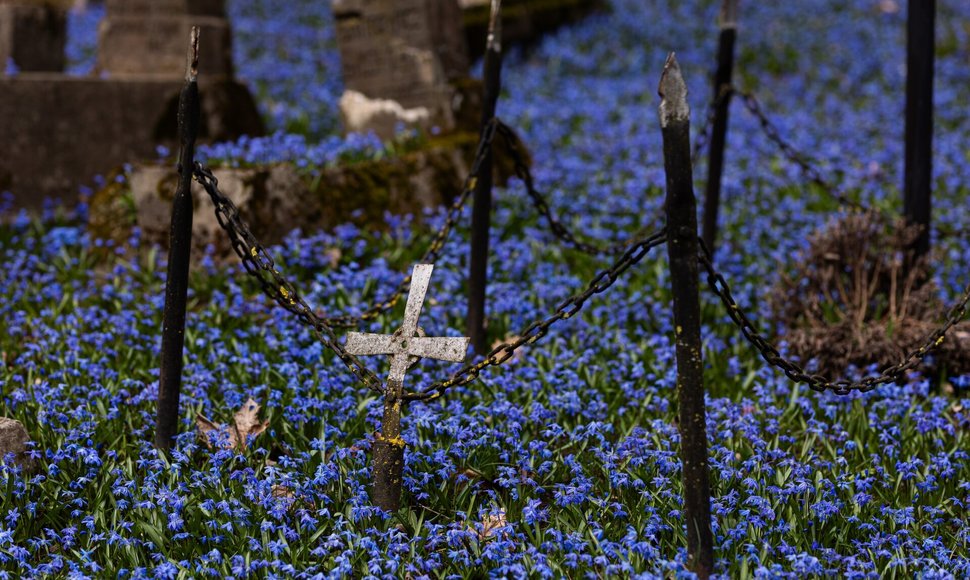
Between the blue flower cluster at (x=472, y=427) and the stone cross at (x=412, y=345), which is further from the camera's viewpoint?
the stone cross at (x=412, y=345)

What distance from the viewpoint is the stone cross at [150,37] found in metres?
8.93

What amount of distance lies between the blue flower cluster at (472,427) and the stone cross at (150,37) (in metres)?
1.61

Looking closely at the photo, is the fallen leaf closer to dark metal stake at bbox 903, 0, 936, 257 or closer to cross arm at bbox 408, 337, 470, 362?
cross arm at bbox 408, 337, 470, 362

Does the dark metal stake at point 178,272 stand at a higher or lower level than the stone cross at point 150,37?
lower

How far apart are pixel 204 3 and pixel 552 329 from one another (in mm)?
5095

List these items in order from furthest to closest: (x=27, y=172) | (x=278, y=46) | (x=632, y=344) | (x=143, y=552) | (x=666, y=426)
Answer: (x=278, y=46)
(x=27, y=172)
(x=632, y=344)
(x=666, y=426)
(x=143, y=552)

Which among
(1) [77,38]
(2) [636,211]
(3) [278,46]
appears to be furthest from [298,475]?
(1) [77,38]

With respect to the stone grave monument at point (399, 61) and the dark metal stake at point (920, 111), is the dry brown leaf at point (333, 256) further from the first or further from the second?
the dark metal stake at point (920, 111)

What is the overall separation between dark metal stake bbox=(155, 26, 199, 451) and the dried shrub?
3.56 meters

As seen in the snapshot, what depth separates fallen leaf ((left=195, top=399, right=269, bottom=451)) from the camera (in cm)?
448

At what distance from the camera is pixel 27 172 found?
8500 millimetres

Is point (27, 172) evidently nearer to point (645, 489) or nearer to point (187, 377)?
point (187, 377)

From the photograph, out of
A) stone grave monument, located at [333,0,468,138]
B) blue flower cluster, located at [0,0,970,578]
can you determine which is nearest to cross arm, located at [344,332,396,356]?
blue flower cluster, located at [0,0,970,578]

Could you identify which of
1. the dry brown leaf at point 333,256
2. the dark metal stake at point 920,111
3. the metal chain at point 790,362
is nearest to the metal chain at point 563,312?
the metal chain at point 790,362
